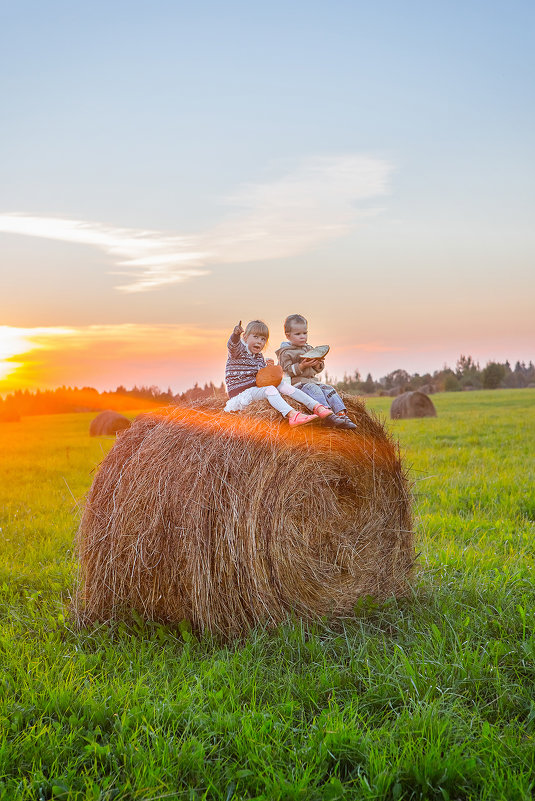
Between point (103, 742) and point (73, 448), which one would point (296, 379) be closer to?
point (103, 742)

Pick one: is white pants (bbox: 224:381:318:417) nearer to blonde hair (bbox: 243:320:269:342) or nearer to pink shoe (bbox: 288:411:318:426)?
pink shoe (bbox: 288:411:318:426)

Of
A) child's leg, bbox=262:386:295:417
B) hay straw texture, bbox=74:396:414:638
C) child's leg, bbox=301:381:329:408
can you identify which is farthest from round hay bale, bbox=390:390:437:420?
child's leg, bbox=262:386:295:417

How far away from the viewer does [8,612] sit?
19.4 feet

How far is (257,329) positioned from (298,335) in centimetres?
42

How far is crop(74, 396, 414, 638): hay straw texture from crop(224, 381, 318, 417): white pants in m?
0.10

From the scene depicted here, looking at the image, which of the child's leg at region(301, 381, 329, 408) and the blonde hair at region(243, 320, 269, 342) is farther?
the blonde hair at region(243, 320, 269, 342)

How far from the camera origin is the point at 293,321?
21.0 feet

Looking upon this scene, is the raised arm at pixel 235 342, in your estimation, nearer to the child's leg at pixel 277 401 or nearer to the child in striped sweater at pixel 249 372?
the child in striped sweater at pixel 249 372

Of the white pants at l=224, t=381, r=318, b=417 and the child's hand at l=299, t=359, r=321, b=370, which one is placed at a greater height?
the child's hand at l=299, t=359, r=321, b=370

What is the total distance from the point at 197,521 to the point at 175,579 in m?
0.51

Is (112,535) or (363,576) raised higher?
(112,535)

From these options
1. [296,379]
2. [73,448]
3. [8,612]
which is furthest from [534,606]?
[73,448]

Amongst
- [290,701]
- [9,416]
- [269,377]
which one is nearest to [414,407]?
[9,416]

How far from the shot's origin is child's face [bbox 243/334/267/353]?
6.51 m
